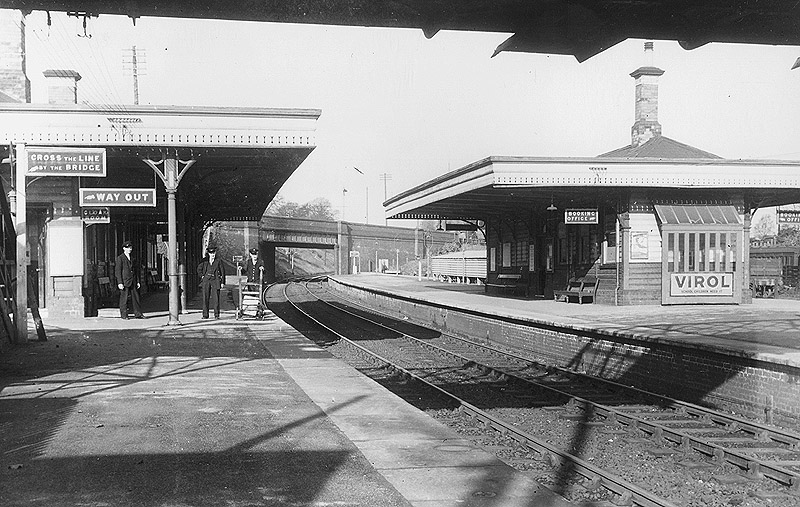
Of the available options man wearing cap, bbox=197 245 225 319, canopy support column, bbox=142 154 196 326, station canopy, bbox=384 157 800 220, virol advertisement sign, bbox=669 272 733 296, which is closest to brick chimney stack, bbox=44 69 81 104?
canopy support column, bbox=142 154 196 326

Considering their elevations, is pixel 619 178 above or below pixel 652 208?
above

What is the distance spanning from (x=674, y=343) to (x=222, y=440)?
6825mm

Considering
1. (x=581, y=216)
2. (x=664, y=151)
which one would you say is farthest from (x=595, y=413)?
(x=664, y=151)

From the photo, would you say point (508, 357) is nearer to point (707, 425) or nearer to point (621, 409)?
point (621, 409)

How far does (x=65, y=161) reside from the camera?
1305cm

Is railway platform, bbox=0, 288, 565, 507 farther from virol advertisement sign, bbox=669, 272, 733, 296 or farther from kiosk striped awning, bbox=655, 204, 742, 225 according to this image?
kiosk striped awning, bbox=655, 204, 742, 225

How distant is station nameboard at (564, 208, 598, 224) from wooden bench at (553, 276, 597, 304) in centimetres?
203

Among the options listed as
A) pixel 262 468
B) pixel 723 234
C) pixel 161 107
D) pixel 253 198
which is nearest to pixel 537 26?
pixel 262 468

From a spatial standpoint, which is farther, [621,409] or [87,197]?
[87,197]

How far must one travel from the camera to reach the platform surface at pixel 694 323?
9633mm

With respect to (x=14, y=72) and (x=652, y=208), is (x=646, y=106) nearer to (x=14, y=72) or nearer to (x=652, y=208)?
(x=652, y=208)

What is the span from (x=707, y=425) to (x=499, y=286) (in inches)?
709

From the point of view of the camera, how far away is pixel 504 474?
5.26 m

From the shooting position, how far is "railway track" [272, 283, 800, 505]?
6.43 metres
